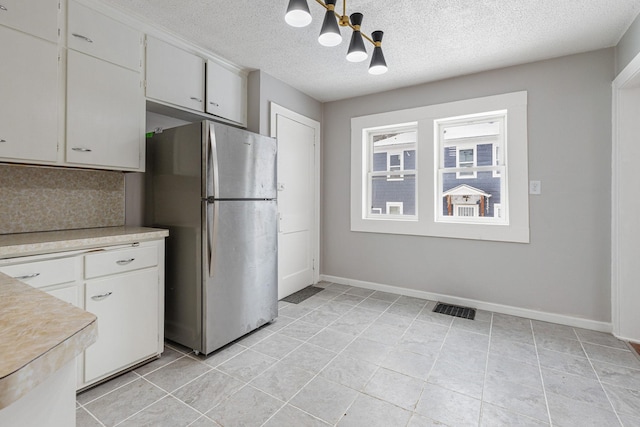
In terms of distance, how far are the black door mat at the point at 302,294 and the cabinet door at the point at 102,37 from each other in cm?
257

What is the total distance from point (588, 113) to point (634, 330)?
1.84m

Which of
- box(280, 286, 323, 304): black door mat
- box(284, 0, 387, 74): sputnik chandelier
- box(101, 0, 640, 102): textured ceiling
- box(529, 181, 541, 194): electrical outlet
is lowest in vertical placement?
box(280, 286, 323, 304): black door mat

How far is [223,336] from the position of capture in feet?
7.45

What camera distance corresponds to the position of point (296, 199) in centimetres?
367

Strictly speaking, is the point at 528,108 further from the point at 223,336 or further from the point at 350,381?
the point at 223,336

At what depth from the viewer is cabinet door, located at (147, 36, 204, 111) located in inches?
91.9

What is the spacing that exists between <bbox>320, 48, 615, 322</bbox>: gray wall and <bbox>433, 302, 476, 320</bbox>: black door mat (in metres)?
0.17

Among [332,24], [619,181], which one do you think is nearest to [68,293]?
[332,24]

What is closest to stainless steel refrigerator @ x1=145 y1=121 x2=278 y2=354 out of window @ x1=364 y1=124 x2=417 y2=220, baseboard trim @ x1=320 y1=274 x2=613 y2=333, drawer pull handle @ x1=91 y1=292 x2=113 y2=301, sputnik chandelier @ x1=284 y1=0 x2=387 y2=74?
drawer pull handle @ x1=91 y1=292 x2=113 y2=301

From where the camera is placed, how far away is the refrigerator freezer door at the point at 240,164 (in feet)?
7.13

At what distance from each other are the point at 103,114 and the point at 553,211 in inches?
149

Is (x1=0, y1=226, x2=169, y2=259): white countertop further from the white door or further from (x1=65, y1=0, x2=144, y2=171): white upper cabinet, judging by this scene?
the white door

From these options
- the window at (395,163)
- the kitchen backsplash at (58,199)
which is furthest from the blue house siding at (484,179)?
the kitchen backsplash at (58,199)

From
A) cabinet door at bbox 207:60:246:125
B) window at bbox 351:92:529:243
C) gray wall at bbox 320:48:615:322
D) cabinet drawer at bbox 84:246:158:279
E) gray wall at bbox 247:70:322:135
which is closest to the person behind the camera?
cabinet drawer at bbox 84:246:158:279
